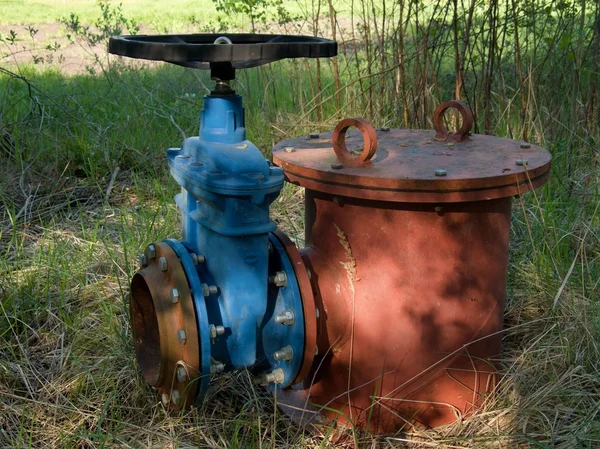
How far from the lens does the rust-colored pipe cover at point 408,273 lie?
165 centimetres

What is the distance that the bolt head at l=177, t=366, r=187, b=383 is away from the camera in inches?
66.2

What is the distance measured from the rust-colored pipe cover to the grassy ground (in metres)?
0.09

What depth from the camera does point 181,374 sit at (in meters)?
1.69

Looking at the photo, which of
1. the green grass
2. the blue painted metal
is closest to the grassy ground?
the blue painted metal

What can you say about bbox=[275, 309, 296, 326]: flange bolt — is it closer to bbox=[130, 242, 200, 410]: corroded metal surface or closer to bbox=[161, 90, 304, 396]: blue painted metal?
bbox=[161, 90, 304, 396]: blue painted metal

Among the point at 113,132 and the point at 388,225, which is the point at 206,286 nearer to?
the point at 388,225

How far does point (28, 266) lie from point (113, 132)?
1.36 meters

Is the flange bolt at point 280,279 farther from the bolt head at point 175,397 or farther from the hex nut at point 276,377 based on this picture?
the bolt head at point 175,397

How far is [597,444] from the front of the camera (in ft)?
5.45

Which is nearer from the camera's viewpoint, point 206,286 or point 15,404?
point 206,286

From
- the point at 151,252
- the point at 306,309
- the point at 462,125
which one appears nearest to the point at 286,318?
the point at 306,309

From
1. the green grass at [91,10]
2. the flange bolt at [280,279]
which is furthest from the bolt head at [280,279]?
the green grass at [91,10]

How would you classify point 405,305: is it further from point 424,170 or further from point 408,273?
point 424,170

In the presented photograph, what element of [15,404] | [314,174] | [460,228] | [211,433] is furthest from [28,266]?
[460,228]
